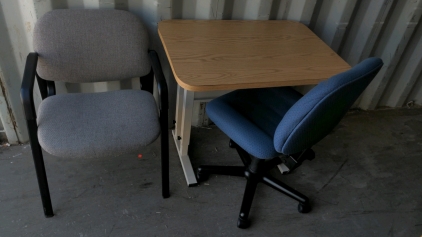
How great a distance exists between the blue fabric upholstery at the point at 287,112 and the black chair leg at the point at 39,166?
2.38 ft

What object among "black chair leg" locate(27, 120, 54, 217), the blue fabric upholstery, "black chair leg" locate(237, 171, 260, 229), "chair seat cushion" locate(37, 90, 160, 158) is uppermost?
the blue fabric upholstery

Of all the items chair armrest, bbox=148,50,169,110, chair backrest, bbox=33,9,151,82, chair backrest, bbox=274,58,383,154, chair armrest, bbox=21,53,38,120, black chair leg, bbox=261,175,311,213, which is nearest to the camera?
chair backrest, bbox=274,58,383,154

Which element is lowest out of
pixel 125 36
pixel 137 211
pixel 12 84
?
pixel 137 211

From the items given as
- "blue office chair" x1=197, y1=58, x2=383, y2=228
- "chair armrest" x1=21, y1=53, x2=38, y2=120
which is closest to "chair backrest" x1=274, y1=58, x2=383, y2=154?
"blue office chair" x1=197, y1=58, x2=383, y2=228

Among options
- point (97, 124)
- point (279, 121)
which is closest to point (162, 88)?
point (97, 124)

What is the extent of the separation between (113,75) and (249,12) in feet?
2.62

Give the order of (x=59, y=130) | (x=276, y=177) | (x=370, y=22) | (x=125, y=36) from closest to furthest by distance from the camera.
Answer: (x=59, y=130) < (x=125, y=36) < (x=276, y=177) < (x=370, y=22)

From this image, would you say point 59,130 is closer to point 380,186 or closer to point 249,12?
point 249,12

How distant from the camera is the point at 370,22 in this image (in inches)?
80.5

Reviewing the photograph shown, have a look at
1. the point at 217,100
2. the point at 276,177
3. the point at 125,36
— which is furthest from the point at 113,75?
the point at 276,177

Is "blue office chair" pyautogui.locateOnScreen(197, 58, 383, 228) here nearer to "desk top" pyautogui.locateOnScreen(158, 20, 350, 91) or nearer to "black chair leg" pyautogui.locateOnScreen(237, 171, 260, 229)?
"black chair leg" pyautogui.locateOnScreen(237, 171, 260, 229)

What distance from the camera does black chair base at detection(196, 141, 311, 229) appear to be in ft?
5.33

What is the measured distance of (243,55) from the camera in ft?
4.77

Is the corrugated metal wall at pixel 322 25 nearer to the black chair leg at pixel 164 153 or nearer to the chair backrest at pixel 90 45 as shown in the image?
the chair backrest at pixel 90 45
